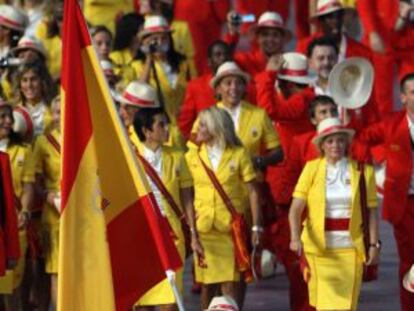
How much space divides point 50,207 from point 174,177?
1.18 metres

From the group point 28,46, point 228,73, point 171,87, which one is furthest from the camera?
point 171,87

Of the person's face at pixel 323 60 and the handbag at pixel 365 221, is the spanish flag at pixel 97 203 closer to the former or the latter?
the handbag at pixel 365 221

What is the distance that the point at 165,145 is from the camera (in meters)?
14.0

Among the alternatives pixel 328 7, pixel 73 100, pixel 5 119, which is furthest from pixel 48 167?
pixel 73 100

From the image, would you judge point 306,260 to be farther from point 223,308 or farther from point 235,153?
point 223,308

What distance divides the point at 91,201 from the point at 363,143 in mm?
4723

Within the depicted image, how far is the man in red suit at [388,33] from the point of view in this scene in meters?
18.6

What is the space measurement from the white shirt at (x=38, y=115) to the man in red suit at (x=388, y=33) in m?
4.24

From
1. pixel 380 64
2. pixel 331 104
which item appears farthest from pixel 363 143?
pixel 380 64

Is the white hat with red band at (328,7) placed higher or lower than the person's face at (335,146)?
higher

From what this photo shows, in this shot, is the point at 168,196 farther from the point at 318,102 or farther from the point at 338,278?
the point at 318,102

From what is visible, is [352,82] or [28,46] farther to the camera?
[28,46]

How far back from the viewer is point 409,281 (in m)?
13.2

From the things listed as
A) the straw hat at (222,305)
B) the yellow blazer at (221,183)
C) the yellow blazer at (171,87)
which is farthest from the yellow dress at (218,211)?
the yellow blazer at (171,87)
